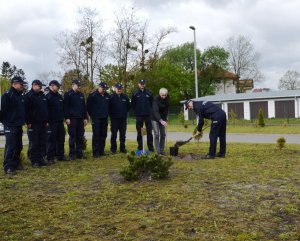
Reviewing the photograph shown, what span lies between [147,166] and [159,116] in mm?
3562

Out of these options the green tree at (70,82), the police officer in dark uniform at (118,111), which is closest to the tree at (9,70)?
the green tree at (70,82)

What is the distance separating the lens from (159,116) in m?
10.5

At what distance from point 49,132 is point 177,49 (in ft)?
232

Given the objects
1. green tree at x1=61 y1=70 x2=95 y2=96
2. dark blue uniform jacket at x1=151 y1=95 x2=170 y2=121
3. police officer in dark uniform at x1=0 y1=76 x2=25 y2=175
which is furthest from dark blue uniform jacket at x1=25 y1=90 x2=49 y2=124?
green tree at x1=61 y1=70 x2=95 y2=96

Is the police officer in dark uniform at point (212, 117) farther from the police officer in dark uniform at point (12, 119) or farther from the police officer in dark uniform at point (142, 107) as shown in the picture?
the police officer in dark uniform at point (12, 119)

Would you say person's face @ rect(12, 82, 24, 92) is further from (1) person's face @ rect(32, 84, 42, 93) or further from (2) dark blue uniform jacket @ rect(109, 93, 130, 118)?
(2) dark blue uniform jacket @ rect(109, 93, 130, 118)

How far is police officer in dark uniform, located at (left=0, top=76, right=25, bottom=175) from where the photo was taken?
8422 mm

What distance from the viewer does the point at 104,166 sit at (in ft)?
29.5

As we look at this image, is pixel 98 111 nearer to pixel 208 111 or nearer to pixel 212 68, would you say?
pixel 208 111

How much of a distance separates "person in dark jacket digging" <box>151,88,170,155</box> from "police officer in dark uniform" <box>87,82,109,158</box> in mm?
1317

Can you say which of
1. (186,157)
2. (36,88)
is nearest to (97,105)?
(36,88)

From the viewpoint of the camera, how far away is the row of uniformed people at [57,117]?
853 centimetres

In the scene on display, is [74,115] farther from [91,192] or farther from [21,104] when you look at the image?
[91,192]

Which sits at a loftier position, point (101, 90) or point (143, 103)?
point (101, 90)
